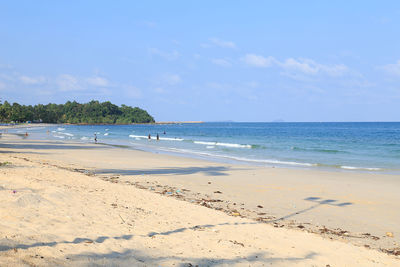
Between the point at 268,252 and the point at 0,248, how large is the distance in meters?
4.18

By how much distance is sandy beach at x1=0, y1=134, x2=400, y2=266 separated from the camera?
5316mm

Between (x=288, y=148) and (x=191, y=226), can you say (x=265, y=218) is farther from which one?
(x=288, y=148)

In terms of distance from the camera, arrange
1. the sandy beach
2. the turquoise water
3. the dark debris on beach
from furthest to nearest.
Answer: the turquoise water → the dark debris on beach → the sandy beach

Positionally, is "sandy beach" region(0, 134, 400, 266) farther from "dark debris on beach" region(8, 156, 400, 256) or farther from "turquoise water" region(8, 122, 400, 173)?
"turquoise water" region(8, 122, 400, 173)

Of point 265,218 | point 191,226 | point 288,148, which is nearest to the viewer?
point 191,226

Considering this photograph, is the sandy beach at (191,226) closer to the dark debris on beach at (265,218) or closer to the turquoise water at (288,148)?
the dark debris on beach at (265,218)

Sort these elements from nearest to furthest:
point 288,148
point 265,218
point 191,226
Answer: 1. point 191,226
2. point 265,218
3. point 288,148

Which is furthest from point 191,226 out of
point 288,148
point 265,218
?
point 288,148

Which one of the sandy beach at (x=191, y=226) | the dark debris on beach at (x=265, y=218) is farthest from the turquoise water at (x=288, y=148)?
the dark debris on beach at (x=265, y=218)

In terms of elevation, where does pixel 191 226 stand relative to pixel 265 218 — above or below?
above

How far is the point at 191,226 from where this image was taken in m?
7.39

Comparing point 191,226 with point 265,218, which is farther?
point 265,218

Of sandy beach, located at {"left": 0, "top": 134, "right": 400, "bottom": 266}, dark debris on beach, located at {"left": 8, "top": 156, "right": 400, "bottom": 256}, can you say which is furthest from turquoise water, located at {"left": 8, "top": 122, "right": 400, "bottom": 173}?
dark debris on beach, located at {"left": 8, "top": 156, "right": 400, "bottom": 256}

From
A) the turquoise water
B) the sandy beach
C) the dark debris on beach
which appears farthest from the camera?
the turquoise water
